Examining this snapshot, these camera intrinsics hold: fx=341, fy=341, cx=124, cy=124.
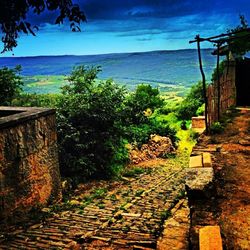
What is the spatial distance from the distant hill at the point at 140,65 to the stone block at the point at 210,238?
214ft

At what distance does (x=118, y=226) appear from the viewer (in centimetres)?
690

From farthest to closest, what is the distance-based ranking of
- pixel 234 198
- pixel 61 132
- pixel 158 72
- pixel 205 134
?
pixel 158 72
pixel 61 132
pixel 205 134
pixel 234 198

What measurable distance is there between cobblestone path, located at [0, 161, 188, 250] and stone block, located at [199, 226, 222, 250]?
1.90 m

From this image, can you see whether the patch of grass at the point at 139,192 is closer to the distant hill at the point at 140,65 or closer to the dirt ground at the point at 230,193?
the dirt ground at the point at 230,193

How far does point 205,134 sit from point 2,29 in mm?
4888

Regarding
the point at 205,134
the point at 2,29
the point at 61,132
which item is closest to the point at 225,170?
the point at 205,134

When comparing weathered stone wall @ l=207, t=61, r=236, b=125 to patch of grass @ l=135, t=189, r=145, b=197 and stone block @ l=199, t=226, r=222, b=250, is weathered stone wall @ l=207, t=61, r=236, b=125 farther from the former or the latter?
stone block @ l=199, t=226, r=222, b=250

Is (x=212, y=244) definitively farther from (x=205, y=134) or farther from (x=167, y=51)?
(x=167, y=51)

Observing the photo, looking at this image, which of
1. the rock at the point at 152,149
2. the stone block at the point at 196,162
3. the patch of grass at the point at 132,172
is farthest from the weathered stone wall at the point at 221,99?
the rock at the point at 152,149

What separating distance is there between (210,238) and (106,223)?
3869 mm

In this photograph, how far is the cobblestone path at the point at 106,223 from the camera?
5969 mm

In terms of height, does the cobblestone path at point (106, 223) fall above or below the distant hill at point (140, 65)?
below

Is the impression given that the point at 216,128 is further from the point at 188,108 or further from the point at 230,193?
the point at 188,108

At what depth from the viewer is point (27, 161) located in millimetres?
7668
